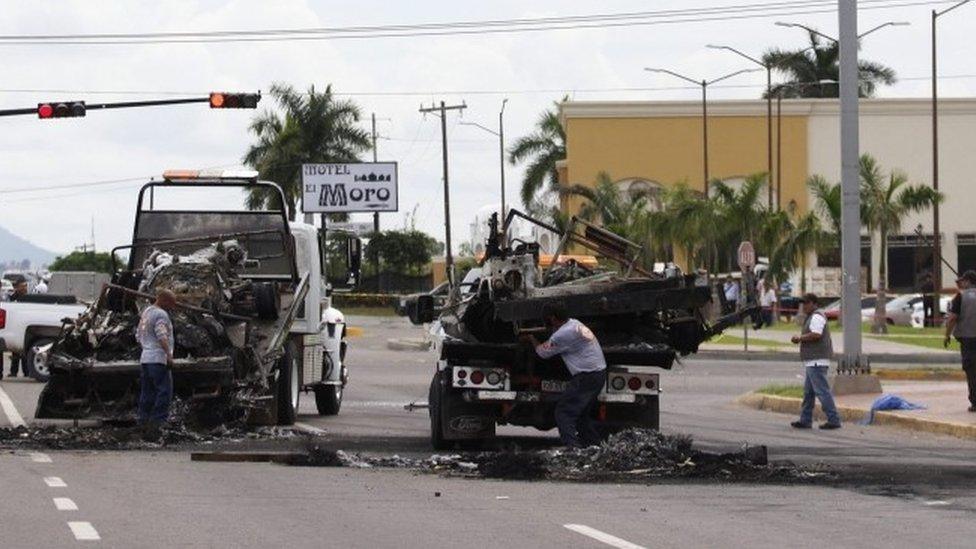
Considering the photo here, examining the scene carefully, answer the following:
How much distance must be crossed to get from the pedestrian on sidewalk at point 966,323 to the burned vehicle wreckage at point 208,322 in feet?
26.3

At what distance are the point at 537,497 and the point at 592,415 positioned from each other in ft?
16.1

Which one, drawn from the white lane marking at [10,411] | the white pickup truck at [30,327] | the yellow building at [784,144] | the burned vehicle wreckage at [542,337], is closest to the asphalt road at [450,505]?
the burned vehicle wreckage at [542,337]

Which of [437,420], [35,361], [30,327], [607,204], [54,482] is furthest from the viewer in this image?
[607,204]

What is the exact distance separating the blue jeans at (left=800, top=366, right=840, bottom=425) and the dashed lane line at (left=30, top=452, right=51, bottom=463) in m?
9.79

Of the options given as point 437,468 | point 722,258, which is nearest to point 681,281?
point 437,468

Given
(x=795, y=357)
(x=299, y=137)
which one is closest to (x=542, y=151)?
(x=299, y=137)

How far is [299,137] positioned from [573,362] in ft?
232

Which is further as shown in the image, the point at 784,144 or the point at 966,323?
the point at 784,144

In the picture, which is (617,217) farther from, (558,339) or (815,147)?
(558,339)

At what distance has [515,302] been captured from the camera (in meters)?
18.8

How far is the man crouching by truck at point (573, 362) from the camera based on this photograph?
731 inches

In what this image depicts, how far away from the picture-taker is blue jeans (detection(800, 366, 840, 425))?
23672 millimetres

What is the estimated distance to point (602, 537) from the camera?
1247 cm

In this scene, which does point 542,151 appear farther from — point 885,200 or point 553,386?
point 553,386
